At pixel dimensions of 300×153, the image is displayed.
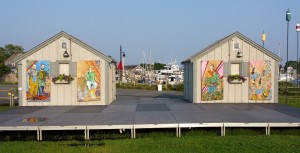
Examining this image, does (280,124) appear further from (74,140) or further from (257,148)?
(74,140)

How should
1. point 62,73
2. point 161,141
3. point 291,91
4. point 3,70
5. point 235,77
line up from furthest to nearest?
point 3,70, point 291,91, point 235,77, point 62,73, point 161,141

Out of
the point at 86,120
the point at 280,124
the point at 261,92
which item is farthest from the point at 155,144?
the point at 261,92

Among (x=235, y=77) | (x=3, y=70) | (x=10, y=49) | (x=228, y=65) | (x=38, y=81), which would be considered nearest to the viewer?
(x=38, y=81)

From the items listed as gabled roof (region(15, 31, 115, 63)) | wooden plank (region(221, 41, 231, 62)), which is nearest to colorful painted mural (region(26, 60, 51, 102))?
gabled roof (region(15, 31, 115, 63))

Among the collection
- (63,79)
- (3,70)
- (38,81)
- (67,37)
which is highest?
(67,37)

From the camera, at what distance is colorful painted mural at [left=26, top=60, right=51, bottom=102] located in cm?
1809

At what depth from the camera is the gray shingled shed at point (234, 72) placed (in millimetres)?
18594

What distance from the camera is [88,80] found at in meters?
18.2

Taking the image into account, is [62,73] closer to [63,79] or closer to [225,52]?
[63,79]

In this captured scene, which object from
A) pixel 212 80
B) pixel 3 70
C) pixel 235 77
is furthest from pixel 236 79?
pixel 3 70

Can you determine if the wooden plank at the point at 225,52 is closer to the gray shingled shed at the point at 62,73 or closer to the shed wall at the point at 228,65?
the shed wall at the point at 228,65

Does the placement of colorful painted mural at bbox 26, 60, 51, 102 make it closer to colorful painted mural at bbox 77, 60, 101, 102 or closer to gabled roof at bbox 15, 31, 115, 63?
gabled roof at bbox 15, 31, 115, 63

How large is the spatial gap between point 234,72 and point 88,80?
26.1ft

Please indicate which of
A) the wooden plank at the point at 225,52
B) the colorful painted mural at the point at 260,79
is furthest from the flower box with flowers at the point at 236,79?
the wooden plank at the point at 225,52
